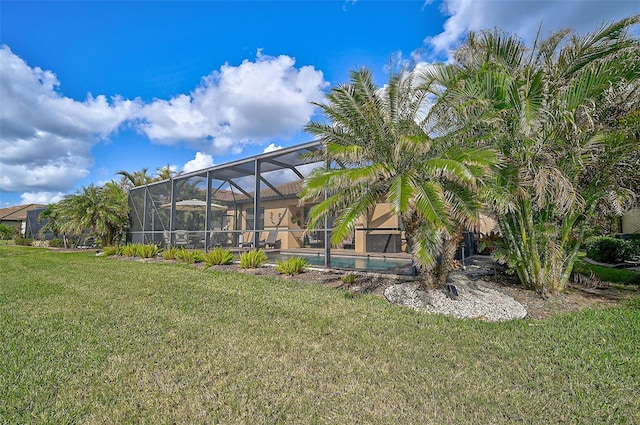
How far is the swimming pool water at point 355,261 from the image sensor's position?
32.0 feet

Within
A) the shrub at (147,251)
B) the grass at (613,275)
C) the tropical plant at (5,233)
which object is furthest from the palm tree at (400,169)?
the tropical plant at (5,233)

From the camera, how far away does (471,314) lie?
5.26m

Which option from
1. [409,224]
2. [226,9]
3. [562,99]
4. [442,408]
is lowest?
[442,408]

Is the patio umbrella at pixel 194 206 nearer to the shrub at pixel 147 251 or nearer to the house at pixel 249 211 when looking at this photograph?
the house at pixel 249 211

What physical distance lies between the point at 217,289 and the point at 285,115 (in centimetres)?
1636

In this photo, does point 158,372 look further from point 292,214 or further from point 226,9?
point 292,214

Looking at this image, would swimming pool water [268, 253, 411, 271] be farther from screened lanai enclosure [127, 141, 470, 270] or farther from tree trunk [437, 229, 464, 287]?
tree trunk [437, 229, 464, 287]

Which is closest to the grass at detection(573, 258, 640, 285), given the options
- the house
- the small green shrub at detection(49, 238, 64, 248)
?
the house

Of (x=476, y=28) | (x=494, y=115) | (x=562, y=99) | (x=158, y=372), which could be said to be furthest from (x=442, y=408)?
(x=476, y=28)

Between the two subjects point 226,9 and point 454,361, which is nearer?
point 454,361

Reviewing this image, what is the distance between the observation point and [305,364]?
3363 millimetres

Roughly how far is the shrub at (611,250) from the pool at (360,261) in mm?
7297

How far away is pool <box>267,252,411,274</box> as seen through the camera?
366 inches

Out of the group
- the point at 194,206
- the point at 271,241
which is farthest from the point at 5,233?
the point at 271,241
